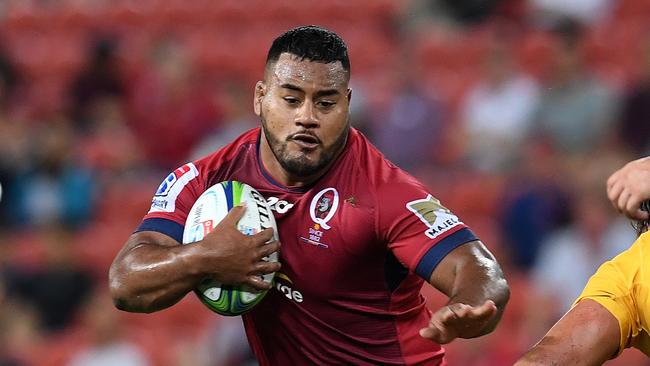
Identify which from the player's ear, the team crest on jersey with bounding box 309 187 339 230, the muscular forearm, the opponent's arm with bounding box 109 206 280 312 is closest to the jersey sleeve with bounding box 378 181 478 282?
the team crest on jersey with bounding box 309 187 339 230

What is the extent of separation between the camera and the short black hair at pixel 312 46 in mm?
4188

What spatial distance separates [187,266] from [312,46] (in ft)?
2.97

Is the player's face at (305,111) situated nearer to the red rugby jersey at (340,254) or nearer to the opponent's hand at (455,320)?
the red rugby jersey at (340,254)

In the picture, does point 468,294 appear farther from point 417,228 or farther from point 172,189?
point 172,189

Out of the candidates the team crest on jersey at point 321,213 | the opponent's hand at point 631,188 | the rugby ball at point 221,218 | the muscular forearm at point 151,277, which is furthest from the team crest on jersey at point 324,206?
the opponent's hand at point 631,188

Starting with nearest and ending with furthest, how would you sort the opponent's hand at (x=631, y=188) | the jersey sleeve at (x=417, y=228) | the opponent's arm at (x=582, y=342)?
1. the opponent's arm at (x=582, y=342)
2. the opponent's hand at (x=631, y=188)
3. the jersey sleeve at (x=417, y=228)

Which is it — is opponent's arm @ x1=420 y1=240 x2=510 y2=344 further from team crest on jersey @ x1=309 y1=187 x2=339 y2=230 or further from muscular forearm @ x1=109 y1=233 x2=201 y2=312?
muscular forearm @ x1=109 y1=233 x2=201 y2=312

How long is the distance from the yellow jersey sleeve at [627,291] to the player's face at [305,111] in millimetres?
1220

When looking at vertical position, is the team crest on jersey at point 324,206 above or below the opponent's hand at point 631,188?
below

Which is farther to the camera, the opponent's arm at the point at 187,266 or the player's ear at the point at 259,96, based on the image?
the player's ear at the point at 259,96

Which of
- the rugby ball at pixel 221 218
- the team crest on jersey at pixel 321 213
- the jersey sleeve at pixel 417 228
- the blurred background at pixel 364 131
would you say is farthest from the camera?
the blurred background at pixel 364 131

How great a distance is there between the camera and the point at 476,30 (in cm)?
1045

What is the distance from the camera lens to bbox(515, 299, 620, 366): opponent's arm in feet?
10.7

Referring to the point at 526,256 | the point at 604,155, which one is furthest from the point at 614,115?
the point at 526,256
